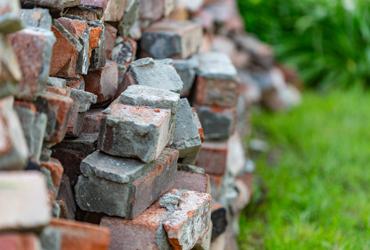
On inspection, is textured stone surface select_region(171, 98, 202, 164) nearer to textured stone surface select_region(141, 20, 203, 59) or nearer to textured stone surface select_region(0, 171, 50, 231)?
textured stone surface select_region(141, 20, 203, 59)

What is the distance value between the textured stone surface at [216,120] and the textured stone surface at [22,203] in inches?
52.9

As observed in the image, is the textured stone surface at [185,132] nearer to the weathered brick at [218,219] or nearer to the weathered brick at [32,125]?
the weathered brick at [218,219]

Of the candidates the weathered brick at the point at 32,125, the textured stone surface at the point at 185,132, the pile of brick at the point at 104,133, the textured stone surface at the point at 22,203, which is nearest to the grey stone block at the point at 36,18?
the pile of brick at the point at 104,133

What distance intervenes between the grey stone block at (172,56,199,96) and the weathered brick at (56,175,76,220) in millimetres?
914

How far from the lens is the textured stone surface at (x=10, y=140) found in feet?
3.11

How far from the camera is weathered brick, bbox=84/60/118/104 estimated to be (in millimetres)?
1641

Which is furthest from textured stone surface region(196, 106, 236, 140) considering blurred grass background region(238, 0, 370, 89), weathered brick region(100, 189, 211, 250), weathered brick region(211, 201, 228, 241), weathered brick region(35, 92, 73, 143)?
blurred grass background region(238, 0, 370, 89)

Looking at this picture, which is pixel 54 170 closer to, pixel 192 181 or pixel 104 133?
pixel 104 133

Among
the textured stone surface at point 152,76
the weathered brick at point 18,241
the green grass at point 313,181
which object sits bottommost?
the green grass at point 313,181

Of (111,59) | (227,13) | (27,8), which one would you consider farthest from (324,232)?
(227,13)

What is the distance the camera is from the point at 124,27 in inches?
77.8

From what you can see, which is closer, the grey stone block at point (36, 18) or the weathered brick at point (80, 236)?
the weathered brick at point (80, 236)

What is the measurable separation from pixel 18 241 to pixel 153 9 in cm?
173

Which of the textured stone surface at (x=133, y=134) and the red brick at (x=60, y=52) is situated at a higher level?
the red brick at (x=60, y=52)
